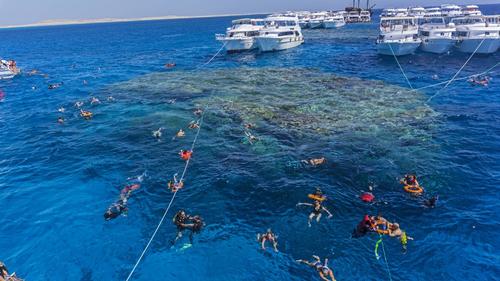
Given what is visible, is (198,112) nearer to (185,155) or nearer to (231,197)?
(185,155)

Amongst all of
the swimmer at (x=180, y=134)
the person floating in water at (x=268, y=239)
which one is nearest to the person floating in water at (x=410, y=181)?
the person floating in water at (x=268, y=239)

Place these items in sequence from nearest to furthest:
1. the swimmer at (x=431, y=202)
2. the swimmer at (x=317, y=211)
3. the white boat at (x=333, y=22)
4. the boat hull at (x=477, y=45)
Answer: the swimmer at (x=317, y=211) → the swimmer at (x=431, y=202) → the boat hull at (x=477, y=45) → the white boat at (x=333, y=22)

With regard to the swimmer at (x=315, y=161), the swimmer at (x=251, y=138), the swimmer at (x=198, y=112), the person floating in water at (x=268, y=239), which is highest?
the swimmer at (x=198, y=112)

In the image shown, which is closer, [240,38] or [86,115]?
[86,115]

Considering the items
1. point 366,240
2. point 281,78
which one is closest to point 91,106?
point 281,78

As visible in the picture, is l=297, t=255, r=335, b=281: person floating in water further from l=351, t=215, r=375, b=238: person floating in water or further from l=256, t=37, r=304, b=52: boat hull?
l=256, t=37, r=304, b=52: boat hull

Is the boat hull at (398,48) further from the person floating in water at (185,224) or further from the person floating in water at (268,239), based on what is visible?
the person floating in water at (185,224)

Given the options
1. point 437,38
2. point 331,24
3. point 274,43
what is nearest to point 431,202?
point 437,38

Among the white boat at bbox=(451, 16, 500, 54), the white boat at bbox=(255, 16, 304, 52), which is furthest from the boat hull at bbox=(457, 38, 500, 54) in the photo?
the white boat at bbox=(255, 16, 304, 52)
